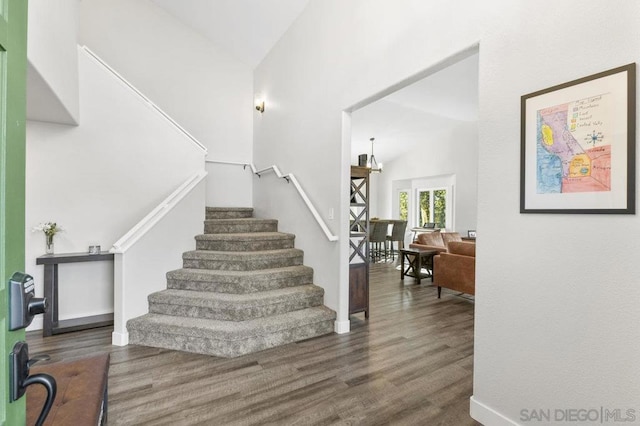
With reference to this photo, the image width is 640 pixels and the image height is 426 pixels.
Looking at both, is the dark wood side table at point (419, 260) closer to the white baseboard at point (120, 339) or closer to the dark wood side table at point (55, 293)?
the white baseboard at point (120, 339)

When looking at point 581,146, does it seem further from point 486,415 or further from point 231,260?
point 231,260

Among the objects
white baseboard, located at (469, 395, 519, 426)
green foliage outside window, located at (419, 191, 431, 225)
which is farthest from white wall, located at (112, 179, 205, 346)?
green foliage outside window, located at (419, 191, 431, 225)

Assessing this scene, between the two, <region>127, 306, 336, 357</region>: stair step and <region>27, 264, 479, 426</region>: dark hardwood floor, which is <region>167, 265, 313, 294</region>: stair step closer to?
<region>127, 306, 336, 357</region>: stair step

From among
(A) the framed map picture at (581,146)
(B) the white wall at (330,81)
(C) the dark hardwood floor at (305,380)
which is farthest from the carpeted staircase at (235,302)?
(A) the framed map picture at (581,146)

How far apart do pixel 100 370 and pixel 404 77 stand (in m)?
2.84

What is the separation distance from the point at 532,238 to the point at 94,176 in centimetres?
435

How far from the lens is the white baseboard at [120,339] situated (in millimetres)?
2990

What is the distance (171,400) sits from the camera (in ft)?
7.02

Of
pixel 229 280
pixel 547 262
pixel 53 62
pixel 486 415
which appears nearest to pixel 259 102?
pixel 53 62

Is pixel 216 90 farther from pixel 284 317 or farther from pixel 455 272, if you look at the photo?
pixel 455 272

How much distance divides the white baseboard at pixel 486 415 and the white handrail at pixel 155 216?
3.20 meters

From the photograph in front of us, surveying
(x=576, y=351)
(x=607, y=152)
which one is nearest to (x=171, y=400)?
(x=576, y=351)

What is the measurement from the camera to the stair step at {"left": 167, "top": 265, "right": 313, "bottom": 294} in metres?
3.35

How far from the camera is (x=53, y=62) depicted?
2.58 metres
